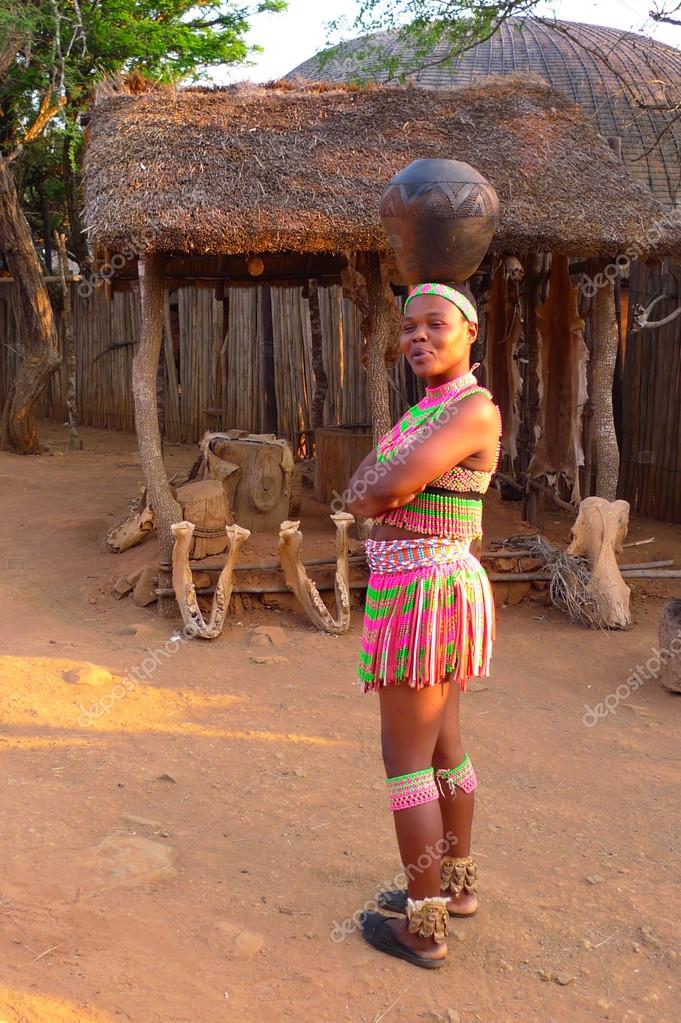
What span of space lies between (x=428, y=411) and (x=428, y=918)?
Answer: 1.30 metres

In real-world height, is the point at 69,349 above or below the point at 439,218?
below

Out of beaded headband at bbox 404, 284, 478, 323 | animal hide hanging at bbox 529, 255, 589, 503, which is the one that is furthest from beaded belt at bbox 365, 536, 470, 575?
animal hide hanging at bbox 529, 255, 589, 503

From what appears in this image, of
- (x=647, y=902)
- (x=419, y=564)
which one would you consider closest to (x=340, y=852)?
(x=647, y=902)

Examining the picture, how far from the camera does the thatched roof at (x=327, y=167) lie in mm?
5816

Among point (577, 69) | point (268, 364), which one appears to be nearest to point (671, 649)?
point (268, 364)

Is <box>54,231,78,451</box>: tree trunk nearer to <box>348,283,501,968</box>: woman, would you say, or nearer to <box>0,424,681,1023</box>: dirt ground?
<box>0,424,681,1023</box>: dirt ground

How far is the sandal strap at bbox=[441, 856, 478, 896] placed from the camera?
2818 millimetres

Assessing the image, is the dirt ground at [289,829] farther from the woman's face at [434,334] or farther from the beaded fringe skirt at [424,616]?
the woman's face at [434,334]

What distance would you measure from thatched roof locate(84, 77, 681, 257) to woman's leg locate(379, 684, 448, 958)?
392 cm

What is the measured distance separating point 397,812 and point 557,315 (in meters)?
5.52

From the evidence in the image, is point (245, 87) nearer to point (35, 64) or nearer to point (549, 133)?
point (549, 133)

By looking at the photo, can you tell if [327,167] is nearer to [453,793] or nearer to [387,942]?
[453,793]

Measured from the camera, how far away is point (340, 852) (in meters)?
3.25

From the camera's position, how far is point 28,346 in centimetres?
1156
